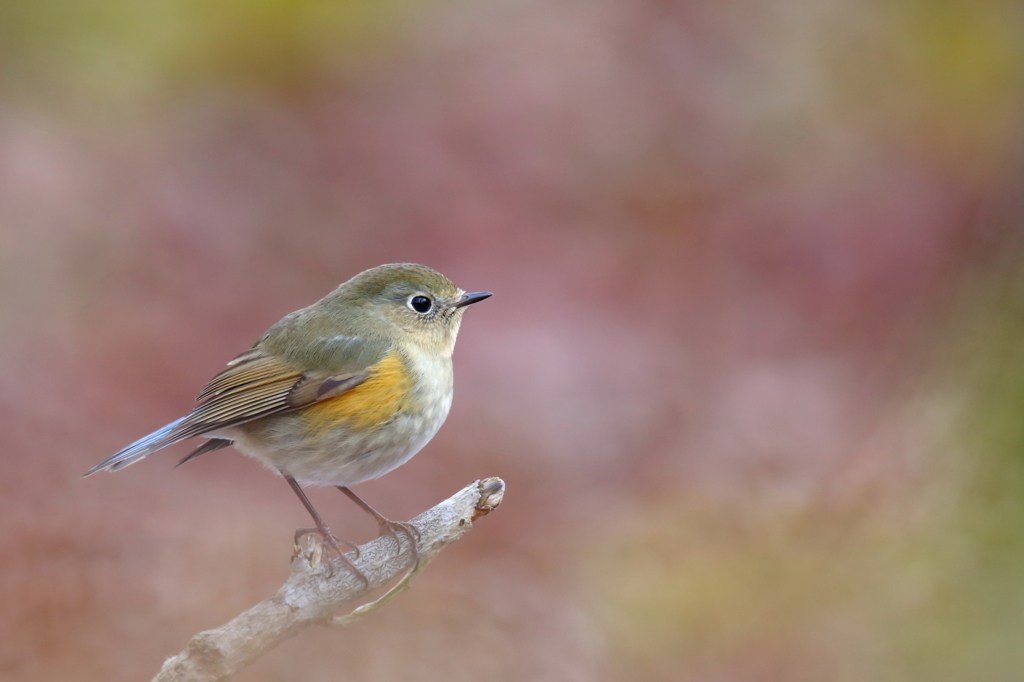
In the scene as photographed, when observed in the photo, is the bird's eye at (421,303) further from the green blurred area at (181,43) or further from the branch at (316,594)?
the green blurred area at (181,43)

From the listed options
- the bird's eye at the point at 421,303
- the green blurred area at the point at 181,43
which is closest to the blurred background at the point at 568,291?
the green blurred area at the point at 181,43

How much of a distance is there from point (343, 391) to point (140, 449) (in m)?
0.37

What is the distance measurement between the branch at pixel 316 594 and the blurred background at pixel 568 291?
0.90 m

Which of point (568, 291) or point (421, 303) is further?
point (568, 291)

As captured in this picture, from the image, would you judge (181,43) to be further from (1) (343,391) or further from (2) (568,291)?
(1) (343,391)

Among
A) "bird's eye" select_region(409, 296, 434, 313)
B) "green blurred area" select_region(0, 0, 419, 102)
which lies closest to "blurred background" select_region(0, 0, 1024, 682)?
"green blurred area" select_region(0, 0, 419, 102)

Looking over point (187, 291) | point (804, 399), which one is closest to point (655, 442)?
point (804, 399)

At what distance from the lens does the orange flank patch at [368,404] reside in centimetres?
157

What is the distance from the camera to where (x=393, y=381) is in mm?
1613

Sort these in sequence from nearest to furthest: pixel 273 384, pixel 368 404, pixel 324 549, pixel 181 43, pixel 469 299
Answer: pixel 324 549, pixel 368 404, pixel 273 384, pixel 469 299, pixel 181 43

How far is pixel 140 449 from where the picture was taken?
4.60ft

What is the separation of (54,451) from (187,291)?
1707 millimetres

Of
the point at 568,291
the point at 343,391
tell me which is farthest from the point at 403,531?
the point at 568,291

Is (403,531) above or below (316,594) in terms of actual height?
above
